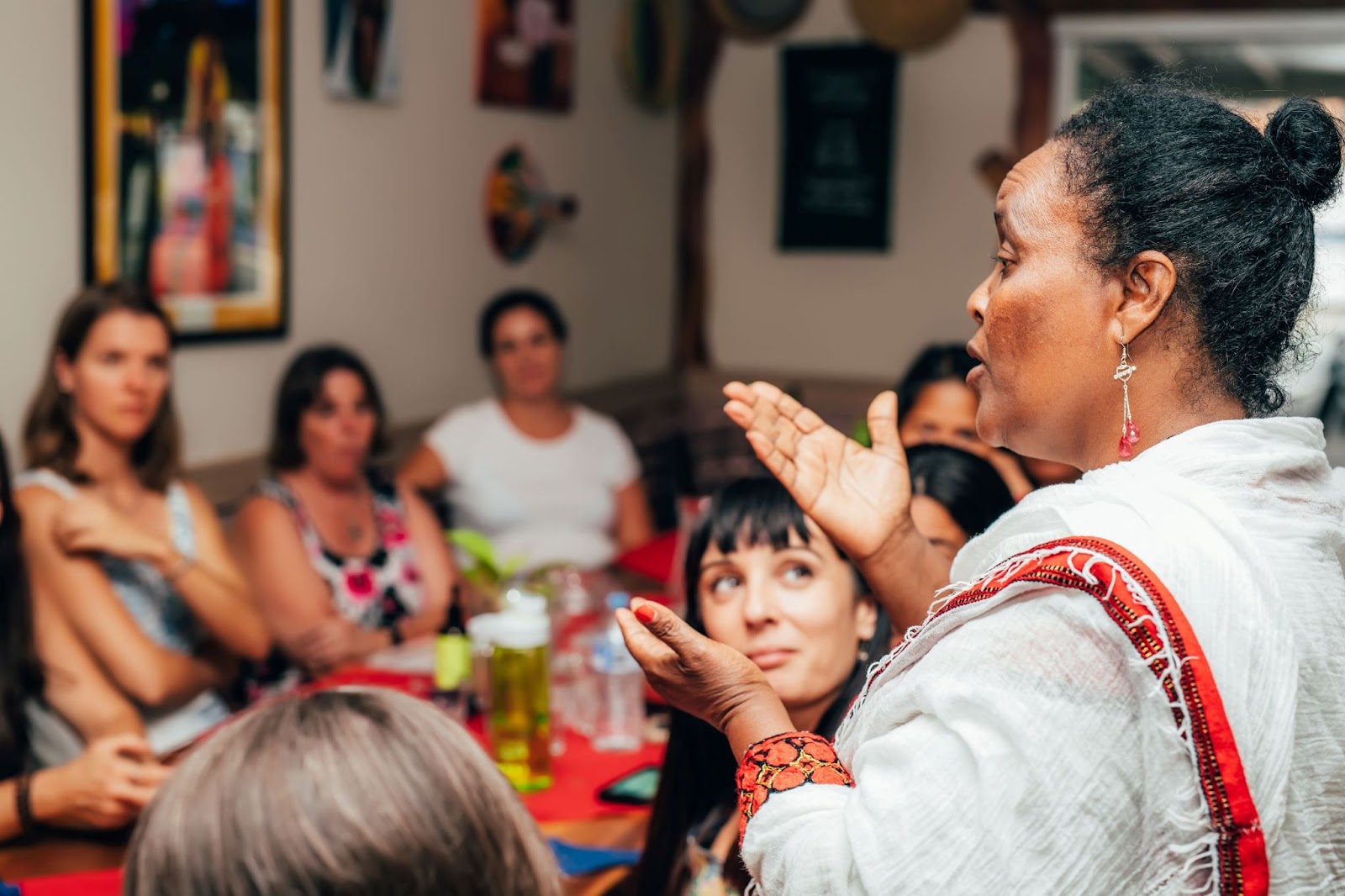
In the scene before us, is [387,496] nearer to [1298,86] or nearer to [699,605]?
[699,605]

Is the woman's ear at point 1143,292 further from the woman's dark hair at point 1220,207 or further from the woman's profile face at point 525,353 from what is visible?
the woman's profile face at point 525,353

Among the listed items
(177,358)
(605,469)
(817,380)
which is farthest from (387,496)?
(817,380)

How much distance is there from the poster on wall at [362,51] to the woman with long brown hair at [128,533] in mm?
1102

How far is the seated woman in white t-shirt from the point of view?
151 inches

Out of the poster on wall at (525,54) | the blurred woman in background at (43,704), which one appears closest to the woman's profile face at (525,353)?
the poster on wall at (525,54)

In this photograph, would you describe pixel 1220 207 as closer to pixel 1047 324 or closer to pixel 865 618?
pixel 1047 324

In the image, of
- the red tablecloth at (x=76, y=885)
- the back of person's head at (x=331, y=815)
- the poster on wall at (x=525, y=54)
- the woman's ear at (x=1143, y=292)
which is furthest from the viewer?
the poster on wall at (x=525, y=54)

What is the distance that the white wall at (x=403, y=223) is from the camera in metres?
2.76

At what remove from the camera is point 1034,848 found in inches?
33.1

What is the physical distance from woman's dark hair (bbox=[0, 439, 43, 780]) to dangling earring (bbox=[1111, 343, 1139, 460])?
1.82m

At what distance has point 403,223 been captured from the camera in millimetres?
3881

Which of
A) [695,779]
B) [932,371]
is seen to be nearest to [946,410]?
[932,371]

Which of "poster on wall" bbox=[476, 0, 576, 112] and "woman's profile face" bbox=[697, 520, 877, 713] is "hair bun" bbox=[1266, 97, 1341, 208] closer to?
"woman's profile face" bbox=[697, 520, 877, 713]

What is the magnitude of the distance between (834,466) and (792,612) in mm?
474
